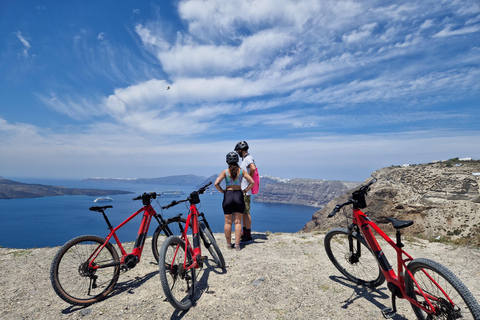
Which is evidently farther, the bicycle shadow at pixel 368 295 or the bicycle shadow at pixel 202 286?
the bicycle shadow at pixel 368 295

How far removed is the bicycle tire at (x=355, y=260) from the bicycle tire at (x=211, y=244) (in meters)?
2.27

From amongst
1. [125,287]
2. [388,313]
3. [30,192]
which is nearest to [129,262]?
[125,287]

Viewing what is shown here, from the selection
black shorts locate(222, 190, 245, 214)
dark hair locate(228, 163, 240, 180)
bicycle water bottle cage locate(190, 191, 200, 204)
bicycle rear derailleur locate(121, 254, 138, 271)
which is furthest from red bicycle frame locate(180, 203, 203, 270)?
dark hair locate(228, 163, 240, 180)

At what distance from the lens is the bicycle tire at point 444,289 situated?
2396 mm

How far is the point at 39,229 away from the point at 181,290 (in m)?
79.2

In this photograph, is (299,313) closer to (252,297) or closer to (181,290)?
(252,297)

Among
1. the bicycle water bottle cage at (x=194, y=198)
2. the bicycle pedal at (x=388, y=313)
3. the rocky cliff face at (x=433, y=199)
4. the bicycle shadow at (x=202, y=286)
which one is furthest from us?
the rocky cliff face at (x=433, y=199)

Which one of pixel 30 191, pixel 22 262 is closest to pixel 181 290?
pixel 22 262

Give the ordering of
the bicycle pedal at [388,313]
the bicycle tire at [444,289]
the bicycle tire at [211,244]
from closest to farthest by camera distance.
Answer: the bicycle tire at [444,289] → the bicycle pedal at [388,313] → the bicycle tire at [211,244]

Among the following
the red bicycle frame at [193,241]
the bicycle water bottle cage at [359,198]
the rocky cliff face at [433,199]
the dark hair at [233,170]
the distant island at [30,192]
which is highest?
the dark hair at [233,170]

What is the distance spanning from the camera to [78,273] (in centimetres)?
385

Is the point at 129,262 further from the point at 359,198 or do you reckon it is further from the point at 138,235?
the point at 359,198

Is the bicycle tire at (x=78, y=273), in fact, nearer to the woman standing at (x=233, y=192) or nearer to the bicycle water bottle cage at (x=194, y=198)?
the bicycle water bottle cage at (x=194, y=198)

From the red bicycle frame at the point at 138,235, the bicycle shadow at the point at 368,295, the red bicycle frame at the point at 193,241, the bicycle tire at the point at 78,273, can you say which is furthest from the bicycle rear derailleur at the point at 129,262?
the bicycle shadow at the point at 368,295
